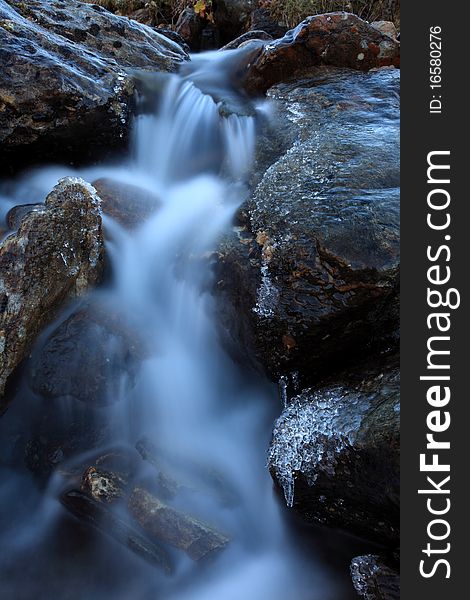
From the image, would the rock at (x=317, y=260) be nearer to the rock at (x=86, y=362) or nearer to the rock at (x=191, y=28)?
the rock at (x=86, y=362)

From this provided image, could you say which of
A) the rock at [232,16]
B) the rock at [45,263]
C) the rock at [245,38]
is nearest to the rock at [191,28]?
the rock at [232,16]

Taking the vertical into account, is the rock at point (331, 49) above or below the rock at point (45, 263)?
above

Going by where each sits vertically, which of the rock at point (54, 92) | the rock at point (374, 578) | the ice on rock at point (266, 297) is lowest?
the rock at point (374, 578)

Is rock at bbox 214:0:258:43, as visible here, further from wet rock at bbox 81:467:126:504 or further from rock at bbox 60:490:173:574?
rock at bbox 60:490:173:574

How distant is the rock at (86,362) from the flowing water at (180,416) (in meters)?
0.05

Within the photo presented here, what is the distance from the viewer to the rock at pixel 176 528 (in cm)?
289

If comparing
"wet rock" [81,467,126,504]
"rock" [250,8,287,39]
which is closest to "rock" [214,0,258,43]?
"rock" [250,8,287,39]

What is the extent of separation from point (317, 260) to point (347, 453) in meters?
1.18

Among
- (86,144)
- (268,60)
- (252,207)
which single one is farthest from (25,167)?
(268,60)

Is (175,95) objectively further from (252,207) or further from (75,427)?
(75,427)

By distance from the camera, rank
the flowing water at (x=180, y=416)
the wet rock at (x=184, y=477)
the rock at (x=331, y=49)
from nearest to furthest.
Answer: the flowing water at (x=180, y=416), the wet rock at (x=184, y=477), the rock at (x=331, y=49)

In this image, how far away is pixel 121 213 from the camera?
4.65 metres

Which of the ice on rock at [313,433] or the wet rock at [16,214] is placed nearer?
the ice on rock at [313,433]

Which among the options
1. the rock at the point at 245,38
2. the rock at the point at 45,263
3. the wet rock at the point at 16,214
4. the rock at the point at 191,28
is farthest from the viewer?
the rock at the point at 191,28
